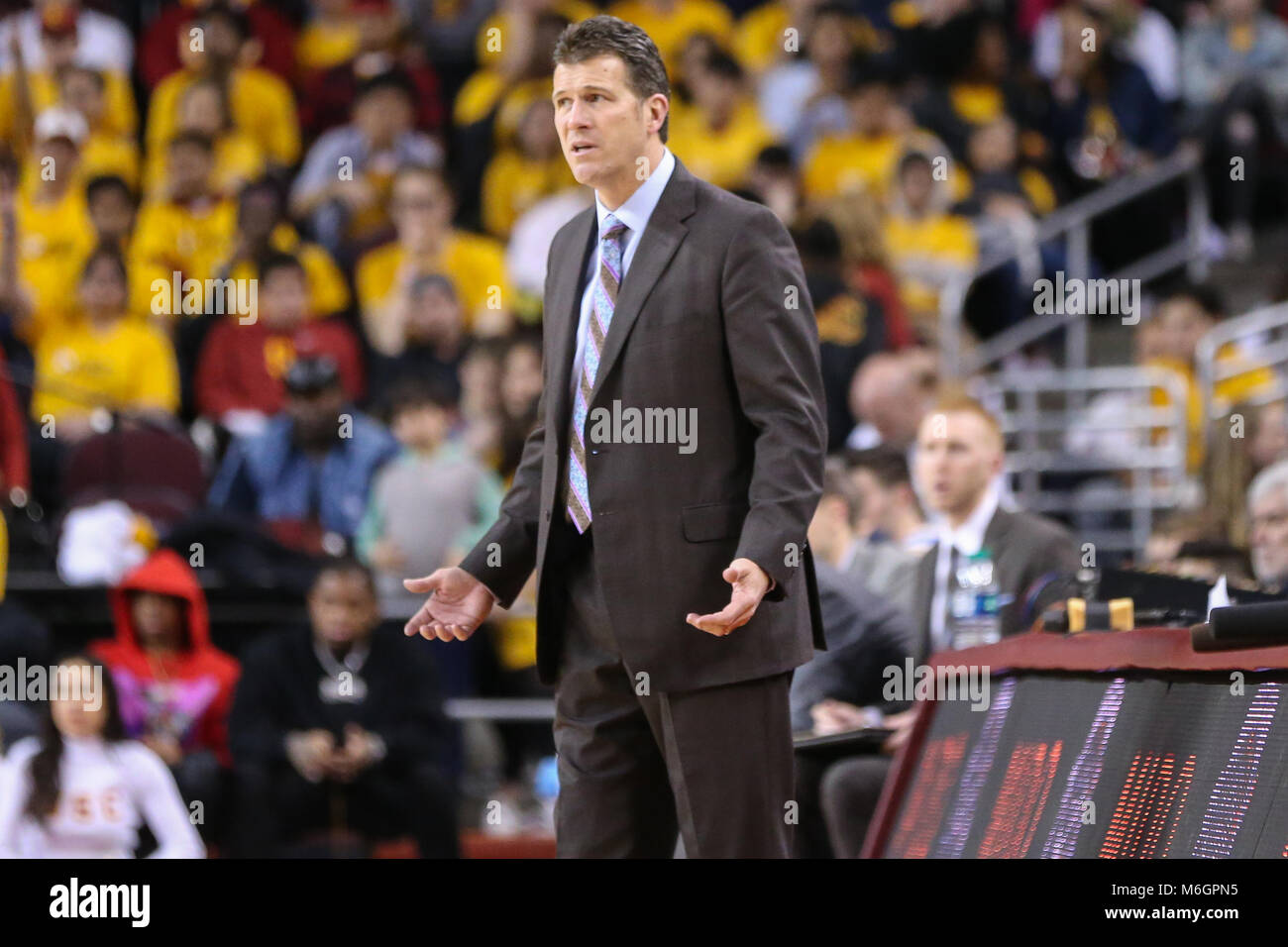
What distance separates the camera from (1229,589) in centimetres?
457

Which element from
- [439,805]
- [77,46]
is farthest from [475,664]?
[77,46]

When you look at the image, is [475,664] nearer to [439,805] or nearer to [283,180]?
[439,805]

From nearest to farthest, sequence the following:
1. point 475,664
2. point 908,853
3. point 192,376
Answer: point 908,853, point 475,664, point 192,376

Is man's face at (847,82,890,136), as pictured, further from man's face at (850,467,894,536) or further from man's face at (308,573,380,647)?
man's face at (308,573,380,647)

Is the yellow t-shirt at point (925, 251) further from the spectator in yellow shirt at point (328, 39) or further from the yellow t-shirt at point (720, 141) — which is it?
the spectator in yellow shirt at point (328, 39)

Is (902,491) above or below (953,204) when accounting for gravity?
below

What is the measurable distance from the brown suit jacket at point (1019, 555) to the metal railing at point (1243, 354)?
2.87m

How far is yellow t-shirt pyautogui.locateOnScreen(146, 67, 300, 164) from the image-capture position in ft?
39.4

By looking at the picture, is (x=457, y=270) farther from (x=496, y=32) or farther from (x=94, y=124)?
(x=94, y=124)

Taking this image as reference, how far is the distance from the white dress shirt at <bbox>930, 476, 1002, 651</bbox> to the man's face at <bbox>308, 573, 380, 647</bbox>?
2.53 meters

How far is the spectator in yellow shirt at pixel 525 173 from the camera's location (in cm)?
1100

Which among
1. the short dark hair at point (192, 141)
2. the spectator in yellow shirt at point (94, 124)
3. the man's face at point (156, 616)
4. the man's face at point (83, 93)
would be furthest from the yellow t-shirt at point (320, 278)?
the man's face at point (156, 616)

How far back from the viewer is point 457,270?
1059cm
